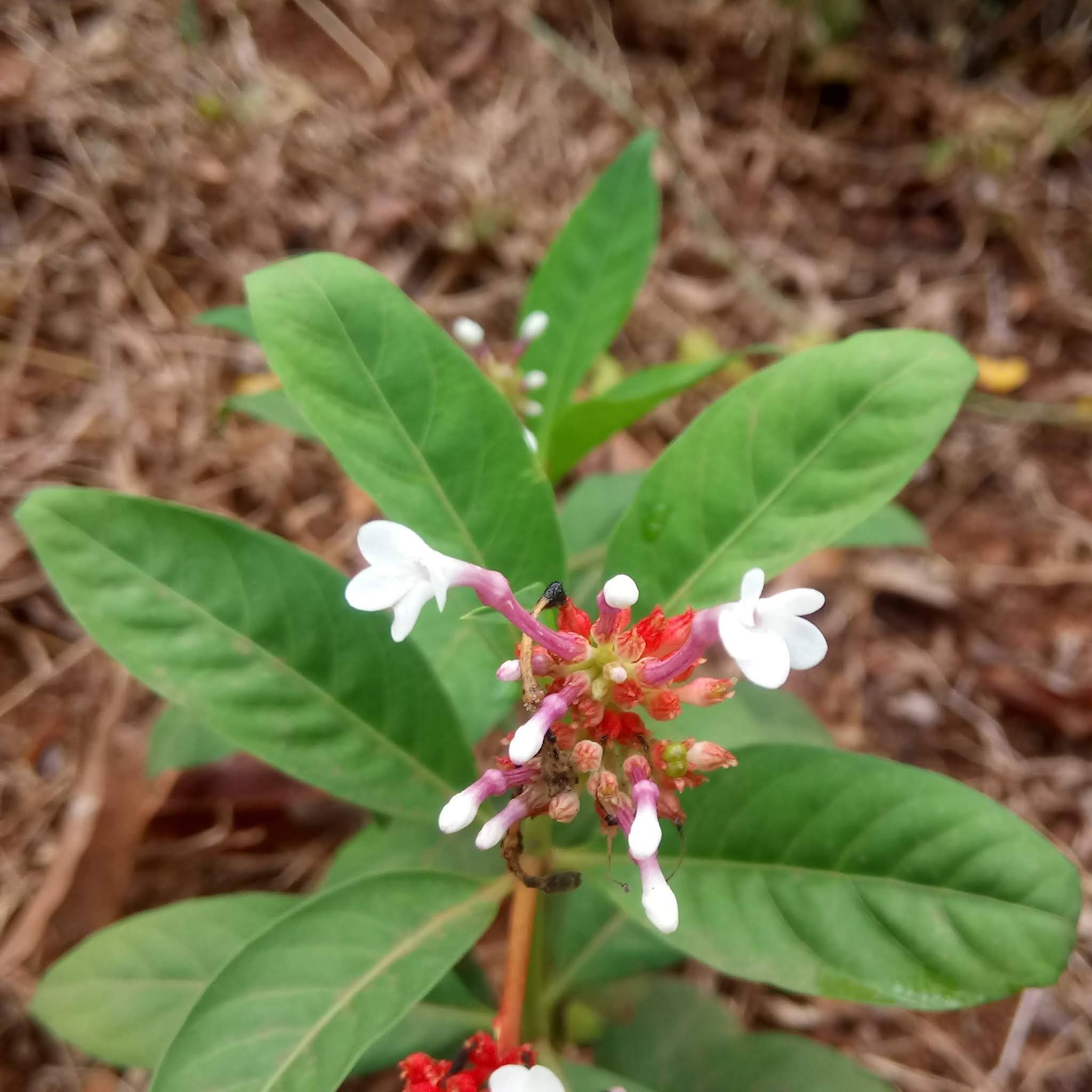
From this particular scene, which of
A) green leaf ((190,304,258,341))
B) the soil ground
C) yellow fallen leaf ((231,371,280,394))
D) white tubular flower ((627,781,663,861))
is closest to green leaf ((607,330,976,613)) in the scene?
white tubular flower ((627,781,663,861))

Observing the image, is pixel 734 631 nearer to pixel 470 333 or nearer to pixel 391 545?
pixel 391 545

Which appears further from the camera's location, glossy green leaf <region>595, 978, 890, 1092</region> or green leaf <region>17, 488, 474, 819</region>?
glossy green leaf <region>595, 978, 890, 1092</region>

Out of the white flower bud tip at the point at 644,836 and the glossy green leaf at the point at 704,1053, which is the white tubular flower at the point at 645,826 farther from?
the glossy green leaf at the point at 704,1053

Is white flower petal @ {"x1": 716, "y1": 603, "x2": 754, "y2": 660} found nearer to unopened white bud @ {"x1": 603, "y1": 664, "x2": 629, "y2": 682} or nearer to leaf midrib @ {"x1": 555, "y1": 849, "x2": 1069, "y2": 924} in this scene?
unopened white bud @ {"x1": 603, "y1": 664, "x2": 629, "y2": 682}

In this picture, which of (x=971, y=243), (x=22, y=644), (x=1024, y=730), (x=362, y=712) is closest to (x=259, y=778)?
(x=22, y=644)

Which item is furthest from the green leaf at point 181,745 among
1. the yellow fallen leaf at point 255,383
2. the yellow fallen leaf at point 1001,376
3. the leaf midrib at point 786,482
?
the yellow fallen leaf at point 1001,376

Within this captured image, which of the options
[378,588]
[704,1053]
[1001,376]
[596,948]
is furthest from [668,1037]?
[1001,376]
